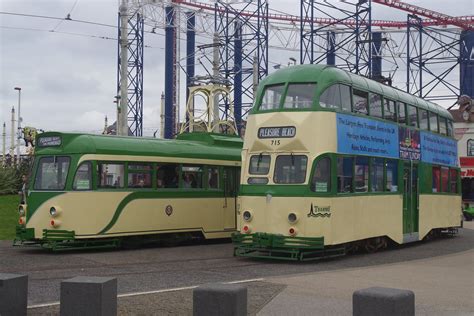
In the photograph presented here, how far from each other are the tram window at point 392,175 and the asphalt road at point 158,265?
176 centimetres

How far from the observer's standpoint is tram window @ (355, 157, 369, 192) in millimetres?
16188

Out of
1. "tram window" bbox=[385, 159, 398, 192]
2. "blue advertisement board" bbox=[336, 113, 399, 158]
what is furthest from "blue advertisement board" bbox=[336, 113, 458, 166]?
"tram window" bbox=[385, 159, 398, 192]

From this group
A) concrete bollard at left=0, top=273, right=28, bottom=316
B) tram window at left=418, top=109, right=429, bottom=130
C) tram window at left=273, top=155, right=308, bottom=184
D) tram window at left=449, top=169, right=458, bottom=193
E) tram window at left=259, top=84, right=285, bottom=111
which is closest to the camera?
Answer: concrete bollard at left=0, top=273, right=28, bottom=316

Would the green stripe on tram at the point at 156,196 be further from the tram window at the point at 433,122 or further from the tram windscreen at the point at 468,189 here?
the tram windscreen at the point at 468,189

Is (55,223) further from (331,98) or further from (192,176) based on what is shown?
(331,98)

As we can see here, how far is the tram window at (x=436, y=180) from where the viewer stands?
69.9 feet

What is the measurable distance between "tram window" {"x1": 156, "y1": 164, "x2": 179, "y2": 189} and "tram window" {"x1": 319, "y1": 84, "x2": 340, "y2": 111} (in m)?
5.16

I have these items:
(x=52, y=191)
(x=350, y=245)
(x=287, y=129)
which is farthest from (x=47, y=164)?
(x=350, y=245)

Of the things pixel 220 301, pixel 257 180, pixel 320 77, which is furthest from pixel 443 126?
pixel 220 301

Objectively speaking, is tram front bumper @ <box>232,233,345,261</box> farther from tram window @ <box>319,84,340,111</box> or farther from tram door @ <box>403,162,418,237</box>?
tram door @ <box>403,162,418,237</box>

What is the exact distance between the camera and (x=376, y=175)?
56.2 feet

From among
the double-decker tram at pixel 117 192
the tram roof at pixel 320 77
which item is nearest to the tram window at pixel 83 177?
the double-decker tram at pixel 117 192

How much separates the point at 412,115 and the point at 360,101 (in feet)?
12.4

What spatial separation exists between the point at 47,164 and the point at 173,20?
148 feet
